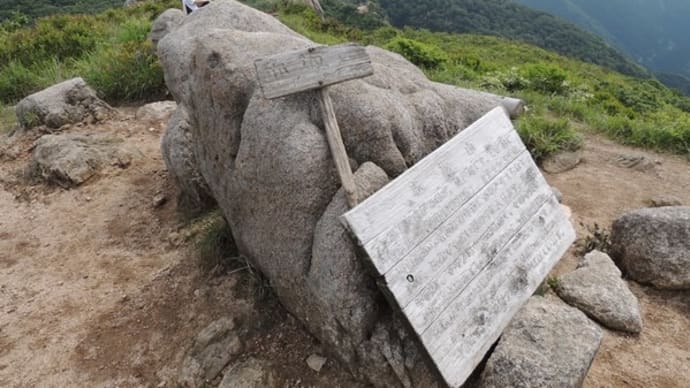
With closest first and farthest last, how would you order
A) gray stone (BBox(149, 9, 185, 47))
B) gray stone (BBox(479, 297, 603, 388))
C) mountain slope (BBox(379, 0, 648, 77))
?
1. gray stone (BBox(479, 297, 603, 388))
2. gray stone (BBox(149, 9, 185, 47))
3. mountain slope (BBox(379, 0, 648, 77))

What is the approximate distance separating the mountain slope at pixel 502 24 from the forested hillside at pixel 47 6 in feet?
111

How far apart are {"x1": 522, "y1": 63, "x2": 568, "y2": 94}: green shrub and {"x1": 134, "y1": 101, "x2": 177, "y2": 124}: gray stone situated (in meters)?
7.42

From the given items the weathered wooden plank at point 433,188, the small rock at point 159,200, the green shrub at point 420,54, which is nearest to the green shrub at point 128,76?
the small rock at point 159,200

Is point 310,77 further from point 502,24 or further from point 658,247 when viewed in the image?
point 502,24

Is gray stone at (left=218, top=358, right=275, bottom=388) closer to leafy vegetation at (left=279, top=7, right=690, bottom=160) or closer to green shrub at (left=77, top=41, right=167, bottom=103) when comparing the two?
leafy vegetation at (left=279, top=7, right=690, bottom=160)

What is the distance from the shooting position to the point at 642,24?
462 ft

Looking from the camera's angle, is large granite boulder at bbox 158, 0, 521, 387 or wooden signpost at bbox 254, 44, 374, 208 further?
wooden signpost at bbox 254, 44, 374, 208

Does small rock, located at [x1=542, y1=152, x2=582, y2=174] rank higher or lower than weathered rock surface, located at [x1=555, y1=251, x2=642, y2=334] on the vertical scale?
lower

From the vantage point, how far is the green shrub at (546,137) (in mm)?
6664

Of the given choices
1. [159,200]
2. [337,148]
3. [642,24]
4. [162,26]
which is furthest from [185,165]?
[642,24]

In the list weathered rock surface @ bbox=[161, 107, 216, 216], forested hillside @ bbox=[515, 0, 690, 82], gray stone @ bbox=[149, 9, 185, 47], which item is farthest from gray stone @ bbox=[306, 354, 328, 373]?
forested hillside @ bbox=[515, 0, 690, 82]

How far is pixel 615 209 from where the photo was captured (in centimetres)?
552

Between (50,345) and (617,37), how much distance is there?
161 meters

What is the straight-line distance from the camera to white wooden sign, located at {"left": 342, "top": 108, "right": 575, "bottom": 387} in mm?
2785
